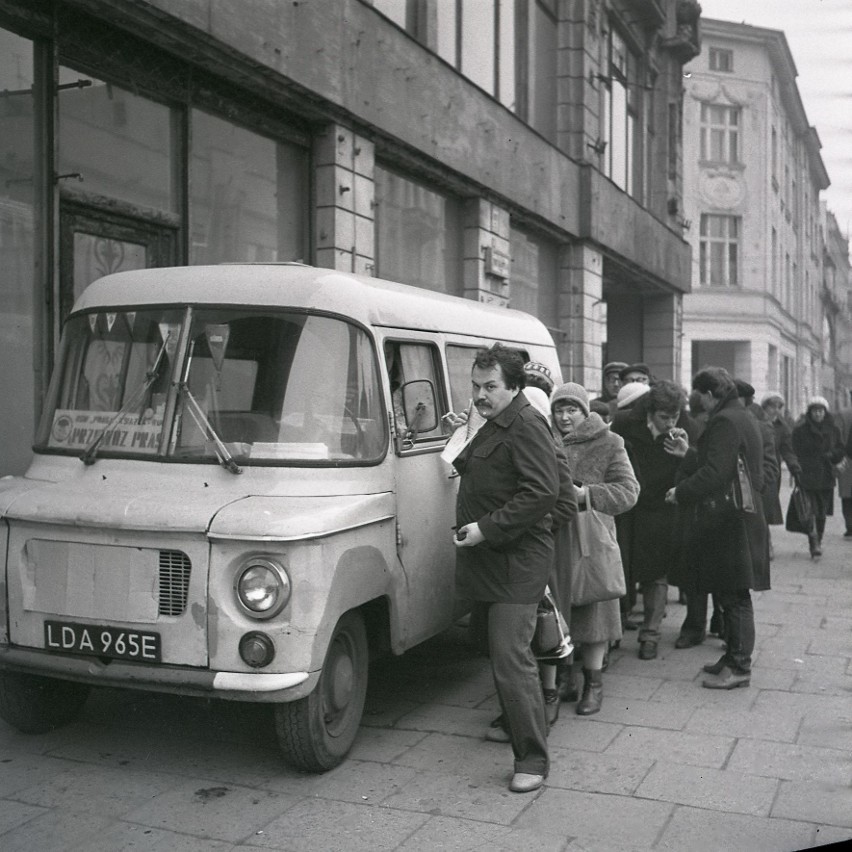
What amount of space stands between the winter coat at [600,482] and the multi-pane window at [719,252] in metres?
33.2

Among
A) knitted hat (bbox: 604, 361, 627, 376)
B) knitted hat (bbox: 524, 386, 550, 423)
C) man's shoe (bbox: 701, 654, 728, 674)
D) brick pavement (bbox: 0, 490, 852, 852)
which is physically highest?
knitted hat (bbox: 604, 361, 627, 376)

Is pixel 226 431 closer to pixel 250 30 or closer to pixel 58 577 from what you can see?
pixel 58 577

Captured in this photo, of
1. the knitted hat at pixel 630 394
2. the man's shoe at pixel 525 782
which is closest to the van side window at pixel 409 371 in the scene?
the man's shoe at pixel 525 782

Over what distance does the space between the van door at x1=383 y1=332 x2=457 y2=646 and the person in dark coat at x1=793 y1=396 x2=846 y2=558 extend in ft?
24.7

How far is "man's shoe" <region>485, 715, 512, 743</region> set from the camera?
517 cm

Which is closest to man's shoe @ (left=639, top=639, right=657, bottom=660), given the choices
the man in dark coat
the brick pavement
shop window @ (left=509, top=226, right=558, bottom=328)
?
the brick pavement

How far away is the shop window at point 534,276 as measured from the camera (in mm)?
16219

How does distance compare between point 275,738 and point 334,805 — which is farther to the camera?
point 275,738

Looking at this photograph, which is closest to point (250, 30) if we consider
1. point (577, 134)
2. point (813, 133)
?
Result: point (813, 133)

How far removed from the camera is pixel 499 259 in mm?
15039

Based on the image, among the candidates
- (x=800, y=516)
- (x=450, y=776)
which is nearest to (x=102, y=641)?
(x=450, y=776)

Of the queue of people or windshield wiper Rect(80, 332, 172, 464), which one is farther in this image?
windshield wiper Rect(80, 332, 172, 464)

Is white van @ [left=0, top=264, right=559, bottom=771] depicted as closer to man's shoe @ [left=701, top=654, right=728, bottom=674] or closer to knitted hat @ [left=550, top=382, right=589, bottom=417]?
knitted hat @ [left=550, top=382, right=589, bottom=417]

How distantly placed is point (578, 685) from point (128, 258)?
4953mm
